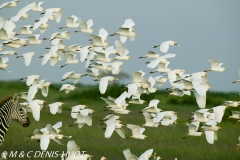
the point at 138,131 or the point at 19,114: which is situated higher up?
the point at 19,114

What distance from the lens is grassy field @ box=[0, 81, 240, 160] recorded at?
12.8 meters

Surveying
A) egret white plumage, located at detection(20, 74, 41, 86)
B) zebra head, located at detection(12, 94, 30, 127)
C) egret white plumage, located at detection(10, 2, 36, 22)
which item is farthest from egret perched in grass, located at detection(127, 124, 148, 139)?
egret white plumage, located at detection(10, 2, 36, 22)

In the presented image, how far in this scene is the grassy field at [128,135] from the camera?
12.8m

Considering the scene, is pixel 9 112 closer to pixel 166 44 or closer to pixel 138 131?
pixel 138 131

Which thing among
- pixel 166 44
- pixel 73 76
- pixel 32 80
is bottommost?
pixel 73 76

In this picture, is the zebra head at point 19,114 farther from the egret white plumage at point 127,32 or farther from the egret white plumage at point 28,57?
the egret white plumage at point 127,32

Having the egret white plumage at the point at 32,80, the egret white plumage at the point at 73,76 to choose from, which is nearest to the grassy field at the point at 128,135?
the egret white plumage at the point at 73,76

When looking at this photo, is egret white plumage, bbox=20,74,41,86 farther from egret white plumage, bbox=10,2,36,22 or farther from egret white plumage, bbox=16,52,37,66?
egret white plumage, bbox=10,2,36,22

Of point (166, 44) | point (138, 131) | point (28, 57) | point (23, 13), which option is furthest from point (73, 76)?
point (138, 131)

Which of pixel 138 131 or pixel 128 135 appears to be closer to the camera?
pixel 138 131

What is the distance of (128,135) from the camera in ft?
50.2

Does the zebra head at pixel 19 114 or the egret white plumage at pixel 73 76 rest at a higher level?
the zebra head at pixel 19 114

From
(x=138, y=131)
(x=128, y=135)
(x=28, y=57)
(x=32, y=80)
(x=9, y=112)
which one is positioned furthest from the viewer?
(x=128, y=135)

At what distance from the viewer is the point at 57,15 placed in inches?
558
